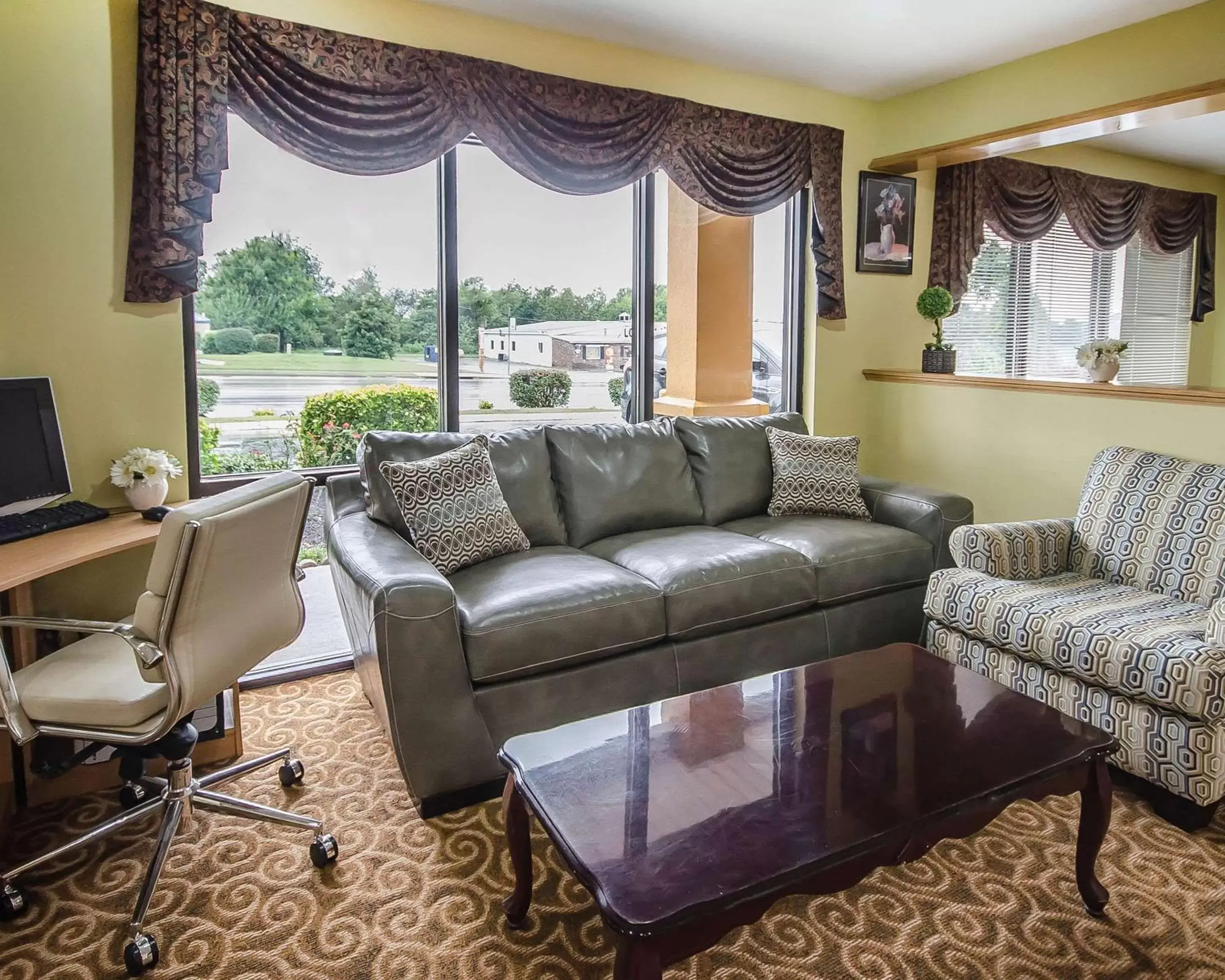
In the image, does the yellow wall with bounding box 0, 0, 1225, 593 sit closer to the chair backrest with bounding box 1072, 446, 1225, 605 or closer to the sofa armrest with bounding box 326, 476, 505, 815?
the chair backrest with bounding box 1072, 446, 1225, 605

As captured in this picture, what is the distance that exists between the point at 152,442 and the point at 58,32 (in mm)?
1276

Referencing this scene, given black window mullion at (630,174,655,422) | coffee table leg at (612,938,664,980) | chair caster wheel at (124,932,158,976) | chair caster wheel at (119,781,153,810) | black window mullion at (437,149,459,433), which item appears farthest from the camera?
black window mullion at (630,174,655,422)

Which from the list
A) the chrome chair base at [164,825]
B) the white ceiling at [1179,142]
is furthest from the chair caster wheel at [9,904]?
the white ceiling at [1179,142]

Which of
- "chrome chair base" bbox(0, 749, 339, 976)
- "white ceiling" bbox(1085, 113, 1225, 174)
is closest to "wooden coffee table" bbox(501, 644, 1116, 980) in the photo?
"chrome chair base" bbox(0, 749, 339, 976)

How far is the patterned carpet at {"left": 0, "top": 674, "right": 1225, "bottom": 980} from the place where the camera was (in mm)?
1762

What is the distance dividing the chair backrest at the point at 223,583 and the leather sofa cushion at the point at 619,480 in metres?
1.23

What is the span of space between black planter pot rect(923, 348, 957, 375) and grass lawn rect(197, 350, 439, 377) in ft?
8.74

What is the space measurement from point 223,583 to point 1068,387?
3.53 meters

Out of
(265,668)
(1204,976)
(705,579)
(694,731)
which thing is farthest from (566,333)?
(1204,976)

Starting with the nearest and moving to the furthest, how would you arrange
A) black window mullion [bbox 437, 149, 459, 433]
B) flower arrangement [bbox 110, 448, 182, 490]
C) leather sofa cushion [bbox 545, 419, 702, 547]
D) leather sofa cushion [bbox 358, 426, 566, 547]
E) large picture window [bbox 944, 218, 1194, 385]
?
flower arrangement [bbox 110, 448, 182, 490] < leather sofa cushion [bbox 358, 426, 566, 547] < leather sofa cushion [bbox 545, 419, 702, 547] < black window mullion [bbox 437, 149, 459, 433] < large picture window [bbox 944, 218, 1194, 385]

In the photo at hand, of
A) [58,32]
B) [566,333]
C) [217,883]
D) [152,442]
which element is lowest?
[217,883]

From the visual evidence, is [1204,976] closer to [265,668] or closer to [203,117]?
[265,668]

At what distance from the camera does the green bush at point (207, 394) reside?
10.1ft

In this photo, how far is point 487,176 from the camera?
141 inches
